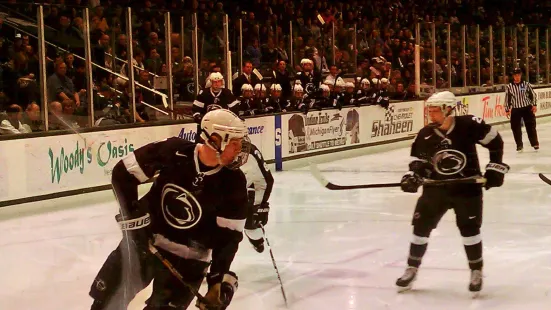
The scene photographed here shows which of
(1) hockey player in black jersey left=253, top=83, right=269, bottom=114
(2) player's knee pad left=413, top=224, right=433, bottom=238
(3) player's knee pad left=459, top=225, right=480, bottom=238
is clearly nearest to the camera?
(3) player's knee pad left=459, top=225, right=480, bottom=238

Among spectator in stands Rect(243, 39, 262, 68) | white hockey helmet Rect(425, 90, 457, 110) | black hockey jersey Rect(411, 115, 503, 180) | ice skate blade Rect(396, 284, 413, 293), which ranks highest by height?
spectator in stands Rect(243, 39, 262, 68)

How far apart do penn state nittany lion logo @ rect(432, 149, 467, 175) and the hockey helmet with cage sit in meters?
1.87

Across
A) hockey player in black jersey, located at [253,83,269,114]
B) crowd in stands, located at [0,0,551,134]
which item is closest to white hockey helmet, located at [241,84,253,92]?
crowd in stands, located at [0,0,551,134]

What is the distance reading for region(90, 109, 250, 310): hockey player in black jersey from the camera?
2.96 m

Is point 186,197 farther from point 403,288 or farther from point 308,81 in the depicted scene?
point 308,81

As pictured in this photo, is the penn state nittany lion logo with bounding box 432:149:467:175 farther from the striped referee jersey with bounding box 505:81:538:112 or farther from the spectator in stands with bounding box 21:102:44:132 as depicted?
the striped referee jersey with bounding box 505:81:538:112

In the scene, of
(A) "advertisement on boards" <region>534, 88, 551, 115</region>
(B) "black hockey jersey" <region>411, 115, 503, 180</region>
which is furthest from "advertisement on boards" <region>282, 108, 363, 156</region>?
(A) "advertisement on boards" <region>534, 88, 551, 115</region>

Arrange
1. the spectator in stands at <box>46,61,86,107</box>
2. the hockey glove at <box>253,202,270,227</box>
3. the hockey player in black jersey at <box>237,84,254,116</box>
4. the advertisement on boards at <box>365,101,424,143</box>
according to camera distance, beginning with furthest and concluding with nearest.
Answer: the advertisement on boards at <box>365,101,424,143</box> → the hockey player in black jersey at <box>237,84,254,116</box> → the spectator in stands at <box>46,61,86,107</box> → the hockey glove at <box>253,202,270,227</box>

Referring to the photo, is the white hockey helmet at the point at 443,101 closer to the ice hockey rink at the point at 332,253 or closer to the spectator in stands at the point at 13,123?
the ice hockey rink at the point at 332,253

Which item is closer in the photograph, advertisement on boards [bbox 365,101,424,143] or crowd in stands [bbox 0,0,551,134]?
crowd in stands [bbox 0,0,551,134]

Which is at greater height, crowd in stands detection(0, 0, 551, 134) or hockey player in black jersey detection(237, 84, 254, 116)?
crowd in stands detection(0, 0, 551, 134)

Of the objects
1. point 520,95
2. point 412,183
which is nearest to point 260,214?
point 412,183

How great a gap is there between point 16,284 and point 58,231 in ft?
5.47

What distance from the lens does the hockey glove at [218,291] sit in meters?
2.95
